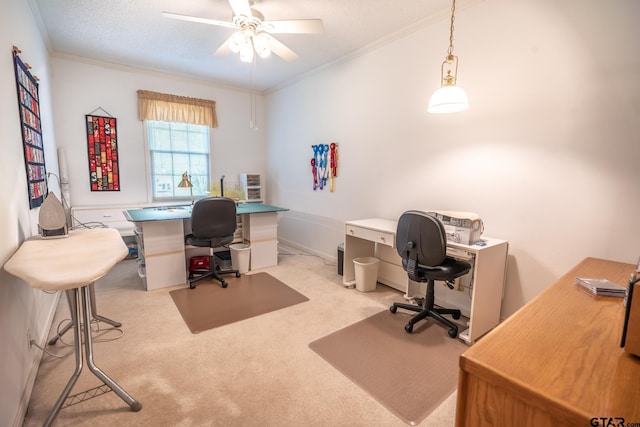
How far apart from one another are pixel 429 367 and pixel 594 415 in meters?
Result: 1.58

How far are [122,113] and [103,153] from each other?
0.65 meters

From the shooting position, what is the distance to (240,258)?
3.88 metres

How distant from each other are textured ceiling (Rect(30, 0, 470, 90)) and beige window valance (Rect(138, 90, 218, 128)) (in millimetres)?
425

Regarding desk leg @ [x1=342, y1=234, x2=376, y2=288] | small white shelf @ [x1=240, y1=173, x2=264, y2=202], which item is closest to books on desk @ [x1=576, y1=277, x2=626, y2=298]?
desk leg @ [x1=342, y1=234, x2=376, y2=288]

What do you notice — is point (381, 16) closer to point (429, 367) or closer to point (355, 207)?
point (355, 207)

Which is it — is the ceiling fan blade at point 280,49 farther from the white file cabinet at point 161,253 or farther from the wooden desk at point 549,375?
the wooden desk at point 549,375

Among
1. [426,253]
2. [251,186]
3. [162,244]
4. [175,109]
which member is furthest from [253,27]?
[251,186]

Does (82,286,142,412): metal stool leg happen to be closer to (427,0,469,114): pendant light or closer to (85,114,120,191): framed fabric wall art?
(427,0,469,114): pendant light

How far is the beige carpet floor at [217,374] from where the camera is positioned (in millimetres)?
1643

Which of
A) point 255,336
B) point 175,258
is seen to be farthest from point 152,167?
point 255,336

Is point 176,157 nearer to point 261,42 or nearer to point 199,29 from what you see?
point 199,29

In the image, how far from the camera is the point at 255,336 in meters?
2.44

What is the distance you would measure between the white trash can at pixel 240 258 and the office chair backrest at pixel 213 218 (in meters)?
0.52

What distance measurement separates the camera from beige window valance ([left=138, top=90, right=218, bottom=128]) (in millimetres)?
4570
